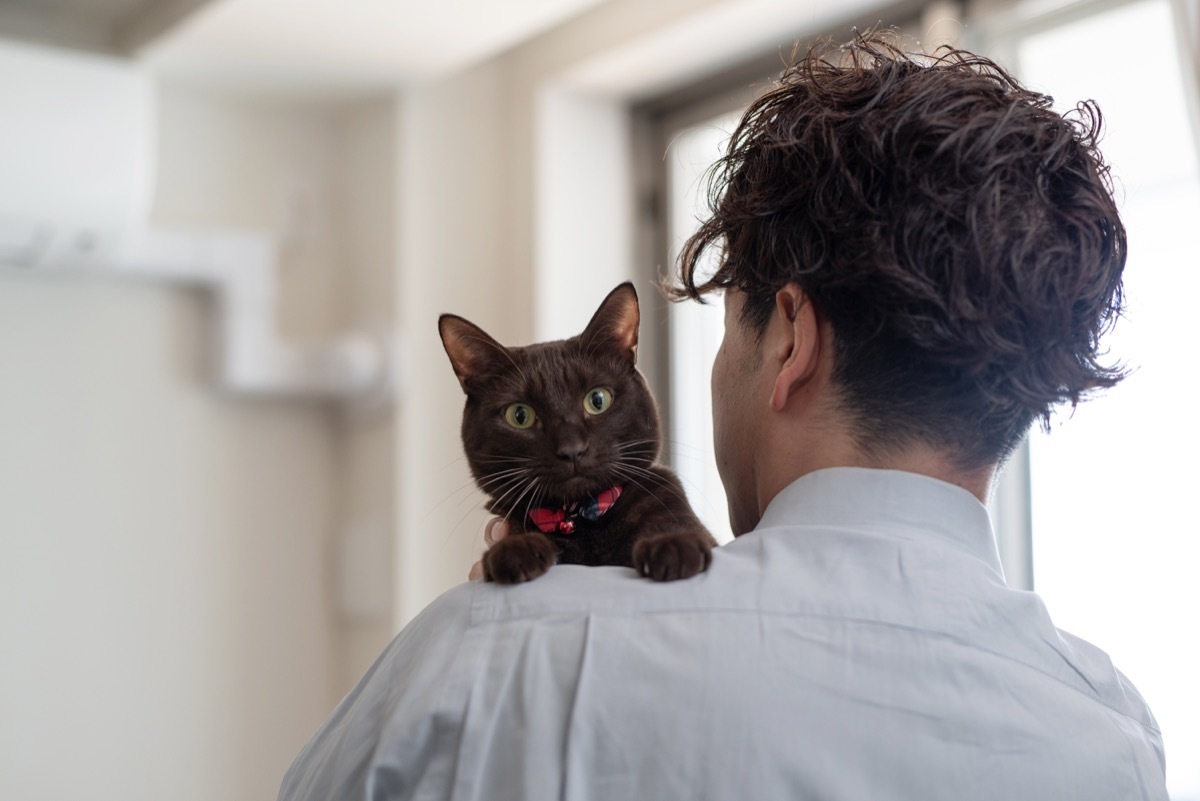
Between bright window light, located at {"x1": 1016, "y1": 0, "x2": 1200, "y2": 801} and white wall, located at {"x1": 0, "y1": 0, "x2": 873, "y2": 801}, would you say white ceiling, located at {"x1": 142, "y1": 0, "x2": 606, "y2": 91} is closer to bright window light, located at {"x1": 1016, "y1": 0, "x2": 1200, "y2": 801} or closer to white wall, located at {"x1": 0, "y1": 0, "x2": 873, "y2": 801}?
white wall, located at {"x1": 0, "y1": 0, "x2": 873, "y2": 801}

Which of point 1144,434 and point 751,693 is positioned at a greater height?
point 1144,434

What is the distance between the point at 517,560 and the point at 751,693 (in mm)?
213

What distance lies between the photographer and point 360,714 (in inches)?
32.6

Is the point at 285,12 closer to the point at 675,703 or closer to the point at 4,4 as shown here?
the point at 4,4

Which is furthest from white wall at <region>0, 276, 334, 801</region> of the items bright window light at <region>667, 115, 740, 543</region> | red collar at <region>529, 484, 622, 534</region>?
red collar at <region>529, 484, 622, 534</region>

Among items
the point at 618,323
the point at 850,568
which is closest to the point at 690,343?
the point at 618,323

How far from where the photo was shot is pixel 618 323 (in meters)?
1.18

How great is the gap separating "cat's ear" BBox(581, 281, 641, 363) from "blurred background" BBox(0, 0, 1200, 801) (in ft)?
2.72

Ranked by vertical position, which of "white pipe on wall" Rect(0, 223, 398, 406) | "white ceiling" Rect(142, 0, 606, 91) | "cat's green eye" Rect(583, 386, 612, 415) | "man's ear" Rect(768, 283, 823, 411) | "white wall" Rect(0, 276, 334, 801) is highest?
"white ceiling" Rect(142, 0, 606, 91)

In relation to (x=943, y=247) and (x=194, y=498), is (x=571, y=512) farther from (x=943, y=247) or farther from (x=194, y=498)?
(x=194, y=498)

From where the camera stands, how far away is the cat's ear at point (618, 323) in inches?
45.8

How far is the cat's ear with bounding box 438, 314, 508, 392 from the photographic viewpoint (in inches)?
46.5

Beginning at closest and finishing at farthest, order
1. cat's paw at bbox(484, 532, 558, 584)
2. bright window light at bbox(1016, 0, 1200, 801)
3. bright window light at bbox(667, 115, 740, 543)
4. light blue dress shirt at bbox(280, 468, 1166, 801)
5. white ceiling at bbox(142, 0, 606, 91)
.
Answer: light blue dress shirt at bbox(280, 468, 1166, 801), cat's paw at bbox(484, 532, 558, 584), bright window light at bbox(1016, 0, 1200, 801), white ceiling at bbox(142, 0, 606, 91), bright window light at bbox(667, 115, 740, 543)

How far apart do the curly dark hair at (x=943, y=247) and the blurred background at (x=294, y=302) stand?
3.18 feet
